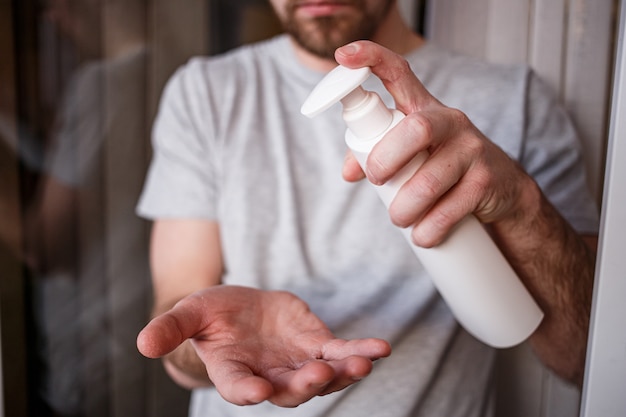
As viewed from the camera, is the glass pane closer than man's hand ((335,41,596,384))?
No

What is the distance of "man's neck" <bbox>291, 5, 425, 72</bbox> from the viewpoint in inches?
16.5

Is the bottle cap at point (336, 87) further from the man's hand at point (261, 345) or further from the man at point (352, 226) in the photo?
the man's hand at point (261, 345)

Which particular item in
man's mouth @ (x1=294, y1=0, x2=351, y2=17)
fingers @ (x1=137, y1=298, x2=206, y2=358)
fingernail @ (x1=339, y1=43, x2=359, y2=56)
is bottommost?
fingers @ (x1=137, y1=298, x2=206, y2=358)

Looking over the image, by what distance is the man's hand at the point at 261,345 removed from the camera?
12.9 inches

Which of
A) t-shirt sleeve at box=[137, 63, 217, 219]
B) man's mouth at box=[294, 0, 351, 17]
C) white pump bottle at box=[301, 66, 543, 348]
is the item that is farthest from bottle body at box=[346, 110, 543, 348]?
t-shirt sleeve at box=[137, 63, 217, 219]

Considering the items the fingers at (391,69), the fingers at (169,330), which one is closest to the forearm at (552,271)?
the fingers at (391,69)

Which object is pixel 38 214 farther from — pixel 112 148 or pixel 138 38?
pixel 138 38

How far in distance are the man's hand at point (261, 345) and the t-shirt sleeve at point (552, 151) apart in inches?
7.5

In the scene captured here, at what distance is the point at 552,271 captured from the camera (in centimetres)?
42

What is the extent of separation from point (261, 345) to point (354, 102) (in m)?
0.19

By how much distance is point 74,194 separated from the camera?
63cm

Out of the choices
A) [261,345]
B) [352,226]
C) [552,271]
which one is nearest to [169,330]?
[261,345]

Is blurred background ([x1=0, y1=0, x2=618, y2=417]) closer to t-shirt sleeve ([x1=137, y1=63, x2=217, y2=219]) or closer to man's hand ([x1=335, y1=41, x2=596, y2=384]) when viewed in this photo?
t-shirt sleeve ([x1=137, y1=63, x2=217, y2=219])

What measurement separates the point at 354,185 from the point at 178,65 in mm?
283
